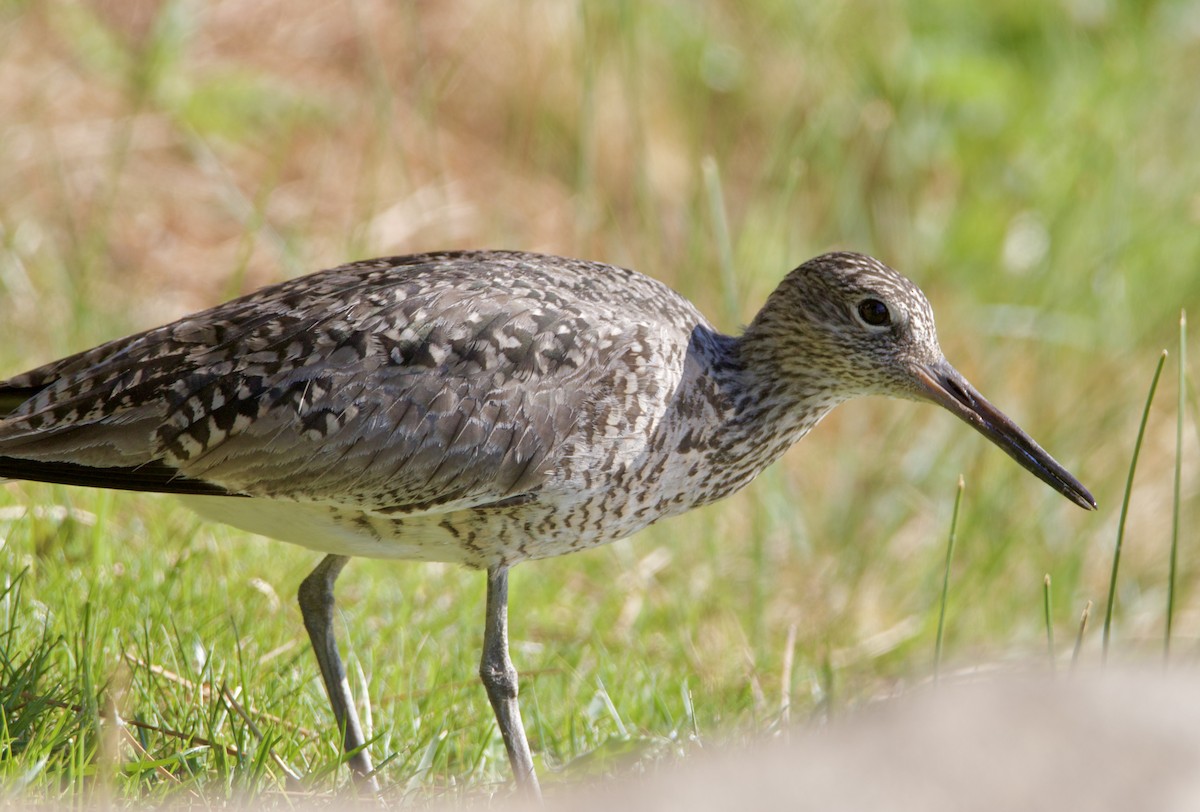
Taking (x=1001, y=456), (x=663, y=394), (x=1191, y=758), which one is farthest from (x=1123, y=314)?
(x=1191, y=758)

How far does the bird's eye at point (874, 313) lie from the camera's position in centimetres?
488

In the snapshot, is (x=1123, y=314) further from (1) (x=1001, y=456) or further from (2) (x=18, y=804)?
(2) (x=18, y=804)

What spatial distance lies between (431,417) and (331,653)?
0.87 metres

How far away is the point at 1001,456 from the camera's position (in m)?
7.84

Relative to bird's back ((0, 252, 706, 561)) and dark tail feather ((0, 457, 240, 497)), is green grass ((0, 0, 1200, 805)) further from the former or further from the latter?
bird's back ((0, 252, 706, 561))

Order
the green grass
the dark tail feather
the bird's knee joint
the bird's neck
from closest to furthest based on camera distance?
the dark tail feather < the bird's knee joint < the green grass < the bird's neck

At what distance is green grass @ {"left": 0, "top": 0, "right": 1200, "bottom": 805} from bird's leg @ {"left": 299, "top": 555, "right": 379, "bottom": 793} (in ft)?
0.22

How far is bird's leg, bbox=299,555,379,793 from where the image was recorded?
453cm

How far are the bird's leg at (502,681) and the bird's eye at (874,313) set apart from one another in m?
1.43

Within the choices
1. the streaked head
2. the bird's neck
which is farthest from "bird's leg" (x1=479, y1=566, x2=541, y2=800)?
the streaked head

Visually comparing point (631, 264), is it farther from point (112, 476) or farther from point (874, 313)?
point (112, 476)

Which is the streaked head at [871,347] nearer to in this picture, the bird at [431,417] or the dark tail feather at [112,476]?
the bird at [431,417]

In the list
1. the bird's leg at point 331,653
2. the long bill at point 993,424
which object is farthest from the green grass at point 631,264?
the long bill at point 993,424

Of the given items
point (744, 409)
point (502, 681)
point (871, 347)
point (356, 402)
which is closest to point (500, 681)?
point (502, 681)
